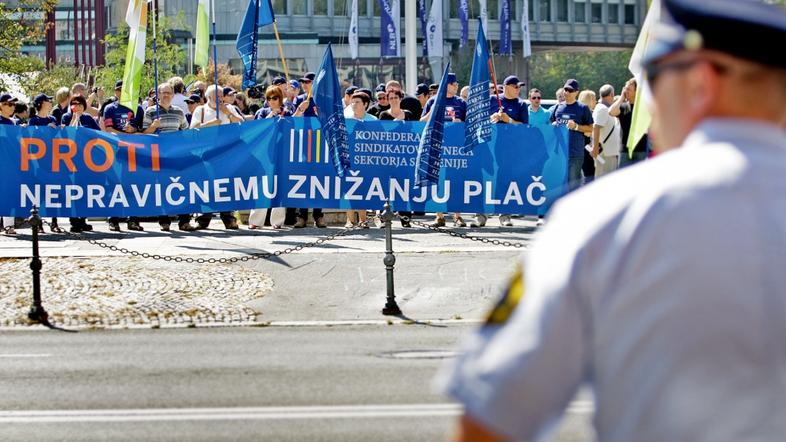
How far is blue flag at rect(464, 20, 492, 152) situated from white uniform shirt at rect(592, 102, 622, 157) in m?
2.64

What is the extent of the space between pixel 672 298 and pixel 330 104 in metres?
16.0

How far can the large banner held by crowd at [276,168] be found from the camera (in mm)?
18531

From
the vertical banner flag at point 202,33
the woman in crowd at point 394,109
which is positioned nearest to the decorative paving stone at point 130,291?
the woman in crowd at point 394,109

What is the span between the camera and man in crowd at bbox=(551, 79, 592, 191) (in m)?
19.3

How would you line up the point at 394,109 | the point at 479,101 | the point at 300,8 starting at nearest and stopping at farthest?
the point at 479,101 < the point at 394,109 < the point at 300,8

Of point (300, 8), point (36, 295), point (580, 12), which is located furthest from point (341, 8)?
point (36, 295)

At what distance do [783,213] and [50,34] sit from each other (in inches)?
3512

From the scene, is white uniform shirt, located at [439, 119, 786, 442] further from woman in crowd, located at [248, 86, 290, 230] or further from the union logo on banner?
woman in crowd, located at [248, 86, 290, 230]

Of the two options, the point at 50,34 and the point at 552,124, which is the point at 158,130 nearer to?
the point at 552,124

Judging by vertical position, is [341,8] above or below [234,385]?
above

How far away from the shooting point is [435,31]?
1980 inches

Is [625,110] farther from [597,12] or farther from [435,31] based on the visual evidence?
[597,12]

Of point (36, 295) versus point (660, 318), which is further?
point (36, 295)

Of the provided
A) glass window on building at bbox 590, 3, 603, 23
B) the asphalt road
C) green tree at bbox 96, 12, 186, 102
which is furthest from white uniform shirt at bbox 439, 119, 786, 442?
glass window on building at bbox 590, 3, 603, 23
